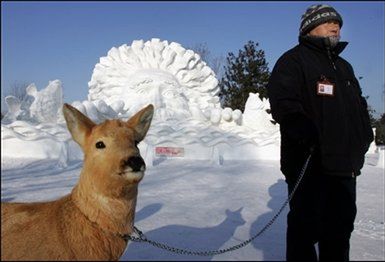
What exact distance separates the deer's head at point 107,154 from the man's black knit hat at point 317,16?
63.9 inches

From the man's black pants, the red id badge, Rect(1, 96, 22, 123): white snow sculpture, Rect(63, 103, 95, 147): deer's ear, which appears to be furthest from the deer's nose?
Rect(1, 96, 22, 123): white snow sculpture

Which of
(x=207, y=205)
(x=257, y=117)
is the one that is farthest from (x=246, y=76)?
(x=207, y=205)

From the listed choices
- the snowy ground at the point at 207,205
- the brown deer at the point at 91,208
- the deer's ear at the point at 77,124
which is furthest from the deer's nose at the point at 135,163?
the snowy ground at the point at 207,205

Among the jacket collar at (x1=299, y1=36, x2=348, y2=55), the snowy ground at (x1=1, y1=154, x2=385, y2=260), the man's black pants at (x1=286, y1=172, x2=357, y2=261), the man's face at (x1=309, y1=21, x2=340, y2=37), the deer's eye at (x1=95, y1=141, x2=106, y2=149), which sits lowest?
the snowy ground at (x1=1, y1=154, x2=385, y2=260)

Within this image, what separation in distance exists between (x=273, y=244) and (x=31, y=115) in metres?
7.43

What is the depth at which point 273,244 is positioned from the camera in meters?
3.95

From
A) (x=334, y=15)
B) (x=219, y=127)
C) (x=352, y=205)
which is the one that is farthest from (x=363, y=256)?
(x=219, y=127)

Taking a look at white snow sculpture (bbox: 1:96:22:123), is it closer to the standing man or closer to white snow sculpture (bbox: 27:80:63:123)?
white snow sculpture (bbox: 27:80:63:123)

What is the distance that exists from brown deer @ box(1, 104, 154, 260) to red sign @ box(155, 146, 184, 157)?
27.7ft

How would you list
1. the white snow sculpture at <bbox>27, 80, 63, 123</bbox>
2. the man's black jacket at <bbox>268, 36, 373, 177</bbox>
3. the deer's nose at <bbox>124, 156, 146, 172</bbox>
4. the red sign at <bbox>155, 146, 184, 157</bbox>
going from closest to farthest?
the deer's nose at <bbox>124, 156, 146, 172</bbox> < the man's black jacket at <bbox>268, 36, 373, 177</bbox> < the white snow sculpture at <bbox>27, 80, 63, 123</bbox> < the red sign at <bbox>155, 146, 184, 157</bbox>

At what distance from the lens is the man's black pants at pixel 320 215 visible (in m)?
2.79

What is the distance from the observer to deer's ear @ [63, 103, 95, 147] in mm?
1901

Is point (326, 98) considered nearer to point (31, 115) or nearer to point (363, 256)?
point (363, 256)

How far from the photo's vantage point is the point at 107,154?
1890mm
